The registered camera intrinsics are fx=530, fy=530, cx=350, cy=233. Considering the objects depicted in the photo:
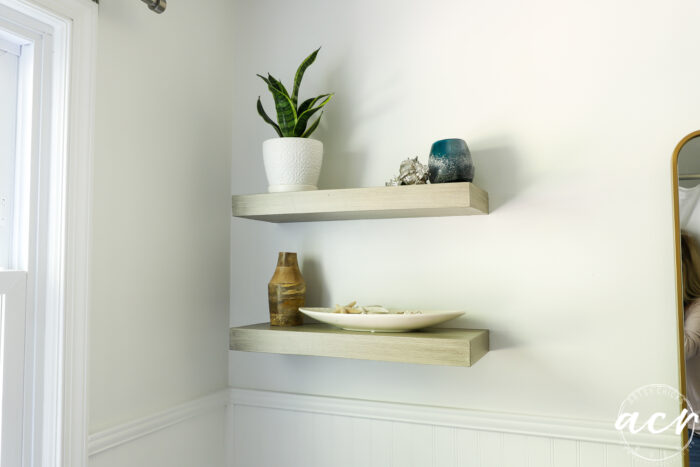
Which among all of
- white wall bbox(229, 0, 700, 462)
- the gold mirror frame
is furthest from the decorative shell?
the gold mirror frame

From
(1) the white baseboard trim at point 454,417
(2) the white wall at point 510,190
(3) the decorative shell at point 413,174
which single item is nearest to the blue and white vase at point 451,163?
(3) the decorative shell at point 413,174

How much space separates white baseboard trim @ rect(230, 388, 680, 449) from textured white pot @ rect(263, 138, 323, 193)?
593 millimetres

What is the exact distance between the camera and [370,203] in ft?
4.10

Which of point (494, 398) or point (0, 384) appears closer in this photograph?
point (0, 384)

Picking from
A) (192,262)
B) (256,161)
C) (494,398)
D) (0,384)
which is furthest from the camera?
(256,161)

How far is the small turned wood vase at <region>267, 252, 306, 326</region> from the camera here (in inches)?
54.2

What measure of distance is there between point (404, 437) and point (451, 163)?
2.34ft

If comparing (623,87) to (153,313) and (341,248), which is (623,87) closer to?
(341,248)

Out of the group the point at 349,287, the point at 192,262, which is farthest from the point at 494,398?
the point at 192,262

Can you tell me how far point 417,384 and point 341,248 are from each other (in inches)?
16.4

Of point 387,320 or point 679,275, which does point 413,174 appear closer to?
point 387,320

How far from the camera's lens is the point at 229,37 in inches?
64.1

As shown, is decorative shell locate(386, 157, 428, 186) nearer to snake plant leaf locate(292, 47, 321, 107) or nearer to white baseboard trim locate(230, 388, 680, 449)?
snake plant leaf locate(292, 47, 321, 107)

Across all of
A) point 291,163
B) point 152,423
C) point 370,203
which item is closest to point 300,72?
point 291,163
